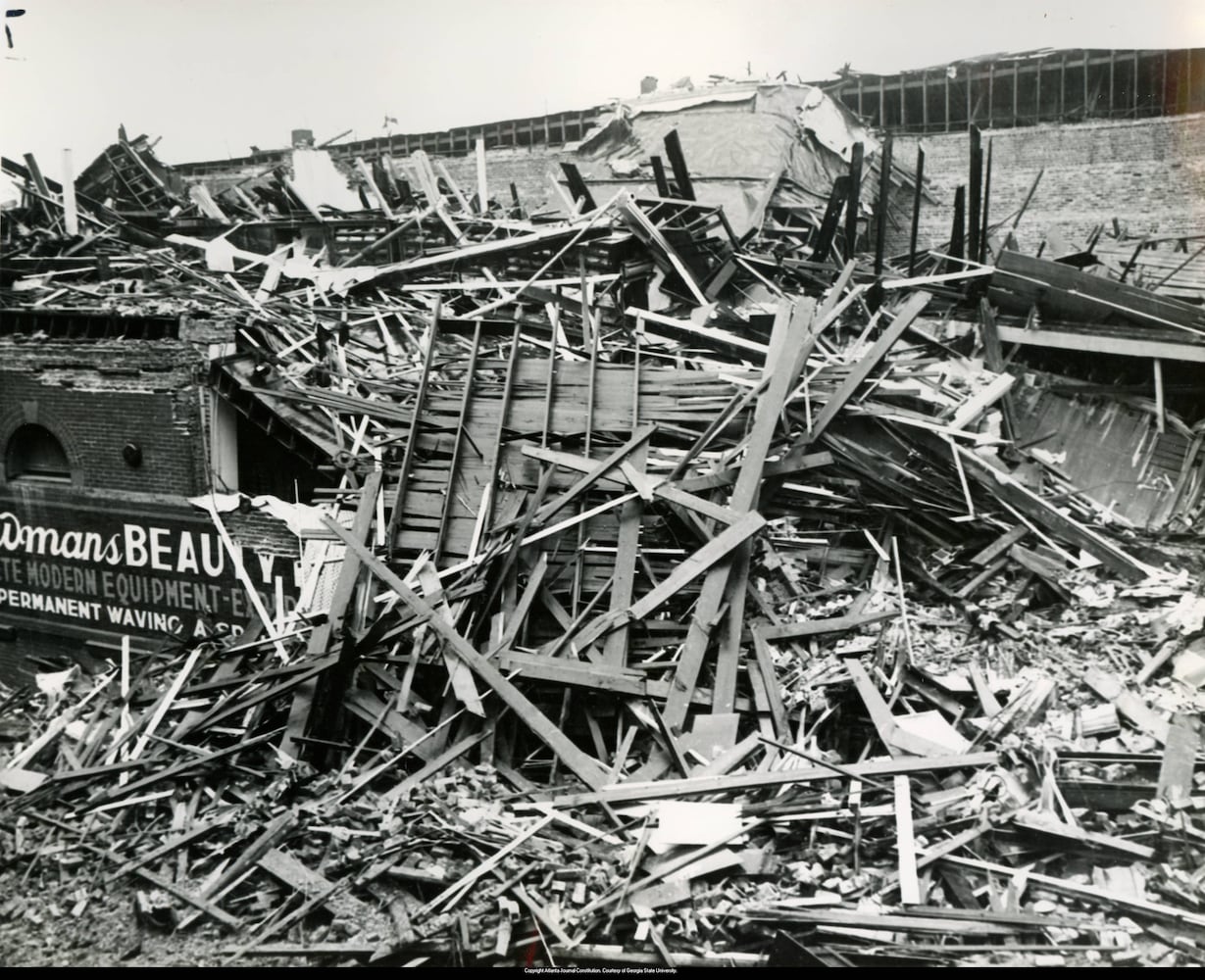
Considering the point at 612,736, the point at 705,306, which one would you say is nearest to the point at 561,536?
the point at 612,736

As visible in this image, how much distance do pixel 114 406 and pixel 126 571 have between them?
5.97ft

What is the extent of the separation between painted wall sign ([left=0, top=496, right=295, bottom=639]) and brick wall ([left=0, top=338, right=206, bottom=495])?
40 centimetres

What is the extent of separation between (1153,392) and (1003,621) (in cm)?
324

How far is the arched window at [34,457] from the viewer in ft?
35.0

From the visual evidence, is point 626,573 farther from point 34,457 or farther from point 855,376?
point 34,457

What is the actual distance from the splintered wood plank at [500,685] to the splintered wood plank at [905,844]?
1.76m

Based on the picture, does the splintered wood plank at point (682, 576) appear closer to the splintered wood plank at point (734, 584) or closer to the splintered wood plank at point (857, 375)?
the splintered wood plank at point (734, 584)

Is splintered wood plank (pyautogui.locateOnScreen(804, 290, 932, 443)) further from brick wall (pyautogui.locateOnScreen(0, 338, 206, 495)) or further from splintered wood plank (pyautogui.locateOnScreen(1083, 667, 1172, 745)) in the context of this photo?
brick wall (pyautogui.locateOnScreen(0, 338, 206, 495))

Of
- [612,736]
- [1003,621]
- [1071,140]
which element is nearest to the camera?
[612,736]

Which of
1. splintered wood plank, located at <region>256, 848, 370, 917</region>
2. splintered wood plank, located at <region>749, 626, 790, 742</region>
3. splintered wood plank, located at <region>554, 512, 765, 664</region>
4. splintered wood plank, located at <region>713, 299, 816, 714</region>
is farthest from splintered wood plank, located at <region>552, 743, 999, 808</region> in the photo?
splintered wood plank, located at <region>256, 848, 370, 917</region>

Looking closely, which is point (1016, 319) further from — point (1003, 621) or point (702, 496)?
point (702, 496)

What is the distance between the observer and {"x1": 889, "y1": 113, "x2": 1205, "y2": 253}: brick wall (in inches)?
533

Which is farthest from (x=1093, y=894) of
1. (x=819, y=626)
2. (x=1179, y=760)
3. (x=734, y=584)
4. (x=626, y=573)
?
(x=626, y=573)

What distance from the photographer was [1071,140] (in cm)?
1447
